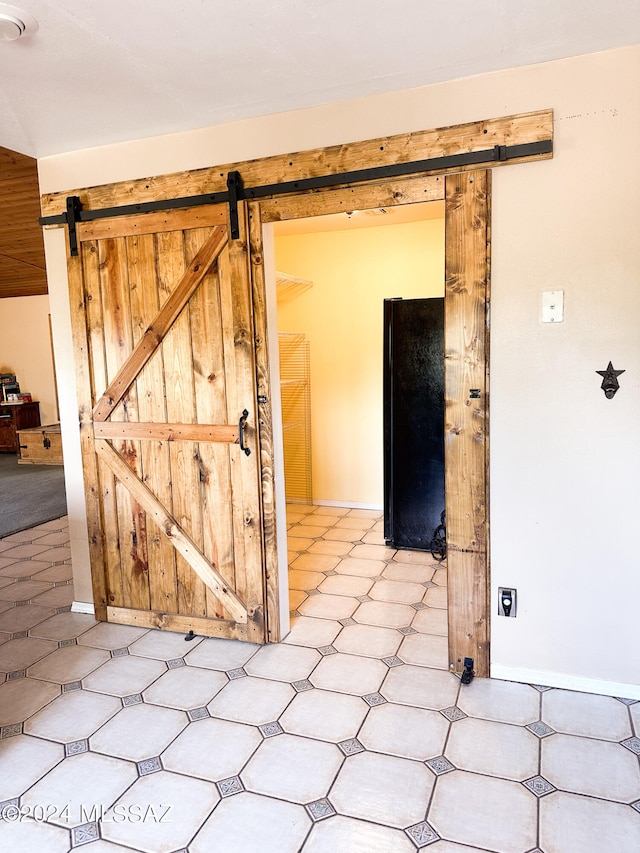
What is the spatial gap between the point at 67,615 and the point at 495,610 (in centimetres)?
225

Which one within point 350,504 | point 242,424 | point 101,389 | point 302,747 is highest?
point 101,389

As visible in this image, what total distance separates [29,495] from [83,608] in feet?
10.4

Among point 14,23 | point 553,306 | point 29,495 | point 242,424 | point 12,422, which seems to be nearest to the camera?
point 14,23

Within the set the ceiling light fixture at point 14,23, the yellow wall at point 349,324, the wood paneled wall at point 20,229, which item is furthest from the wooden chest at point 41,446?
the ceiling light fixture at point 14,23

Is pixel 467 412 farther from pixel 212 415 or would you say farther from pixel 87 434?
pixel 87 434

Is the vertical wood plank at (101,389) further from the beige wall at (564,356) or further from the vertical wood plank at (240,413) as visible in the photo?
the beige wall at (564,356)

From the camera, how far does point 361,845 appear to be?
1620 millimetres

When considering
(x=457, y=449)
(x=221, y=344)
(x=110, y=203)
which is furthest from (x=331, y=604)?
(x=110, y=203)

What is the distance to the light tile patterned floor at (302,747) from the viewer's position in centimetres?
168

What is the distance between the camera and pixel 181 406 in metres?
2.78

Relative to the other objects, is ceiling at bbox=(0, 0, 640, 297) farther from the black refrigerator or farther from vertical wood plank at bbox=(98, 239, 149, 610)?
the black refrigerator

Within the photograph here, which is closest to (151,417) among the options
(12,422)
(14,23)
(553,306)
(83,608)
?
(83,608)

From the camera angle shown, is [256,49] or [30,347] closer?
[256,49]

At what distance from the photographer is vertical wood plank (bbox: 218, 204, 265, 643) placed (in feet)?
8.53
